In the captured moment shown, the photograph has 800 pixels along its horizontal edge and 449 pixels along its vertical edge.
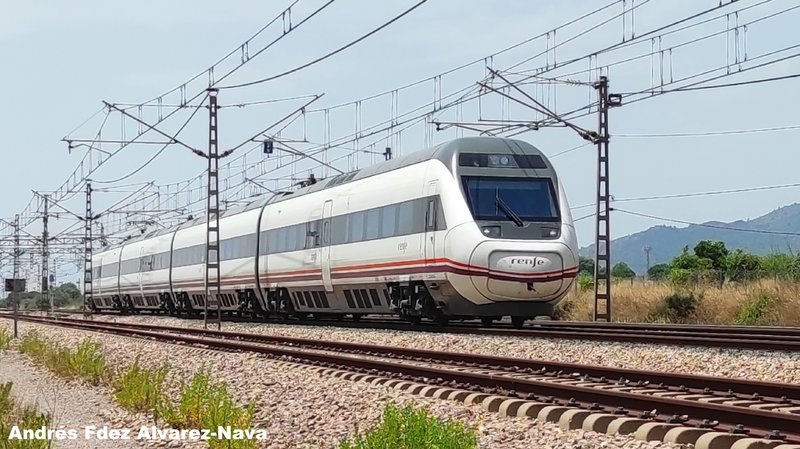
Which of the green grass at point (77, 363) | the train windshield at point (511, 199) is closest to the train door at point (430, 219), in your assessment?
the train windshield at point (511, 199)

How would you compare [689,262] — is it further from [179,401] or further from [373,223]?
[179,401]

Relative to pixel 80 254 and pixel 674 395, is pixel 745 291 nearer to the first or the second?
pixel 674 395

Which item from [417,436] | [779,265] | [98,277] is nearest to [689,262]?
[779,265]

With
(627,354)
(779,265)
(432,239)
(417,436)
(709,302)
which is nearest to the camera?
(417,436)

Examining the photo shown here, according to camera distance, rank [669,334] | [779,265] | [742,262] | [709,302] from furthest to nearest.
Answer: [742,262]
[779,265]
[709,302]
[669,334]

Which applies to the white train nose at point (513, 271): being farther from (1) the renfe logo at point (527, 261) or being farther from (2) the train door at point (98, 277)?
(2) the train door at point (98, 277)

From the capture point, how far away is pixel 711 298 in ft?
98.2

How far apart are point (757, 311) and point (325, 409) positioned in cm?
1827

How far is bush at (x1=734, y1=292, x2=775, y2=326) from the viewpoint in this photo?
26.8 m

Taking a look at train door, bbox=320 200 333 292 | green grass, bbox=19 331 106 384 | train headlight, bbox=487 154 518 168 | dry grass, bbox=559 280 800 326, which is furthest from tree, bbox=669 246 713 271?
green grass, bbox=19 331 106 384

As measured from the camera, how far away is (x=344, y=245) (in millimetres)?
25547

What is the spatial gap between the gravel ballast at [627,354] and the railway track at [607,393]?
157 cm

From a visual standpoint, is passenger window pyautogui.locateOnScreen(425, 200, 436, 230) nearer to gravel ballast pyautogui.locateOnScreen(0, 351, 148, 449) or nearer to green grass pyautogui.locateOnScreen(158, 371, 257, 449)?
gravel ballast pyautogui.locateOnScreen(0, 351, 148, 449)

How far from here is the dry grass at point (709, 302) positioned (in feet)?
87.0
